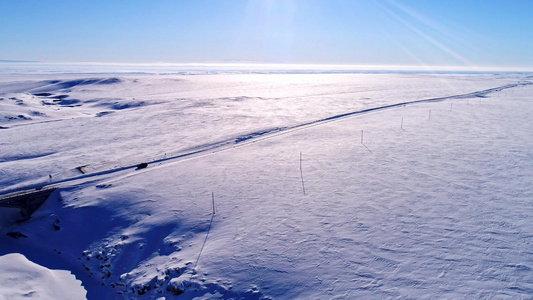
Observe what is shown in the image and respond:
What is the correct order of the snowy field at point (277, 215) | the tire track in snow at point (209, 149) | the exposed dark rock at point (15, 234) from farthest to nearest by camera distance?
the tire track in snow at point (209, 149), the exposed dark rock at point (15, 234), the snowy field at point (277, 215)

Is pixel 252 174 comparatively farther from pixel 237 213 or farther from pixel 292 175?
pixel 237 213

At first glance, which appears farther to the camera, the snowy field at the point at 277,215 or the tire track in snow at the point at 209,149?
the tire track in snow at the point at 209,149

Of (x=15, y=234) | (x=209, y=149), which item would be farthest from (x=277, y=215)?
(x=209, y=149)

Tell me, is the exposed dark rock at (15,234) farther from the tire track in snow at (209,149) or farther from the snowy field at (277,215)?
the tire track in snow at (209,149)

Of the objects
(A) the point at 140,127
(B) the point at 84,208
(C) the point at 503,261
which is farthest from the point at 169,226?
(A) the point at 140,127

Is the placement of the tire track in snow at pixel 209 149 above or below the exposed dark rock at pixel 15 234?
above

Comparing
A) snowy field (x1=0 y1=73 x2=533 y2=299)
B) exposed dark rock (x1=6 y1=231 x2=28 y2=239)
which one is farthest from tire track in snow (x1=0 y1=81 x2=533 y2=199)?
exposed dark rock (x1=6 y1=231 x2=28 y2=239)

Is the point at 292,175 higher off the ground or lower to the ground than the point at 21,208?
higher

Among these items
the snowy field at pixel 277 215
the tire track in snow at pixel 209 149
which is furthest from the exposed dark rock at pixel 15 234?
the tire track in snow at pixel 209 149

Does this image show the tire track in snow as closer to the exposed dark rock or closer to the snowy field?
the snowy field
